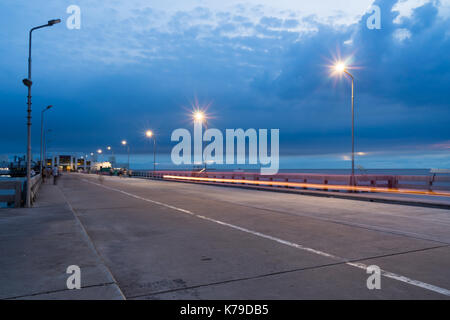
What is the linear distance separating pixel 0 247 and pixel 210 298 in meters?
5.30

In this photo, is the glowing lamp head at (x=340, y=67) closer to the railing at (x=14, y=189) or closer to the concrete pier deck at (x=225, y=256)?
the concrete pier deck at (x=225, y=256)

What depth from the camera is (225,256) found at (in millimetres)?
6730

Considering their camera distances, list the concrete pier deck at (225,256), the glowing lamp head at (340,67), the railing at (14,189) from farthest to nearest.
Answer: the glowing lamp head at (340,67), the railing at (14,189), the concrete pier deck at (225,256)

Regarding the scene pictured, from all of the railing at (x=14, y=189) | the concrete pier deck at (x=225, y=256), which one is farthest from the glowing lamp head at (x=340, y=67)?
the railing at (x=14, y=189)

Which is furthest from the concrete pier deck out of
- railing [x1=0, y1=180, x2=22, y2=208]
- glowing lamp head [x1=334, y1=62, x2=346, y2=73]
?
glowing lamp head [x1=334, y1=62, x2=346, y2=73]

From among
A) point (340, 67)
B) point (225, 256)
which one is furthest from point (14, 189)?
point (340, 67)

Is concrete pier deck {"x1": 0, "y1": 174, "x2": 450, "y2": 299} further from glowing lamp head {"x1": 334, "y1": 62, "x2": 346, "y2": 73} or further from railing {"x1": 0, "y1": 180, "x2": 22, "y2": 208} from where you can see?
glowing lamp head {"x1": 334, "y1": 62, "x2": 346, "y2": 73}

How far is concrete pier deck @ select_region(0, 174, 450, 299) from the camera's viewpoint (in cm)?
486

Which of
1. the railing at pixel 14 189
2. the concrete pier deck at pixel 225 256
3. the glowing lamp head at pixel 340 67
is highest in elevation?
the glowing lamp head at pixel 340 67

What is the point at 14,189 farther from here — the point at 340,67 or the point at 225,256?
the point at 340,67

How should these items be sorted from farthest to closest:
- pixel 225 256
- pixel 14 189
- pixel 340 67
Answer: pixel 340 67, pixel 14 189, pixel 225 256

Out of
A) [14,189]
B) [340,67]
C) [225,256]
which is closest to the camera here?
[225,256]

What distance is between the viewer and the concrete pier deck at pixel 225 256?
16.0 ft
